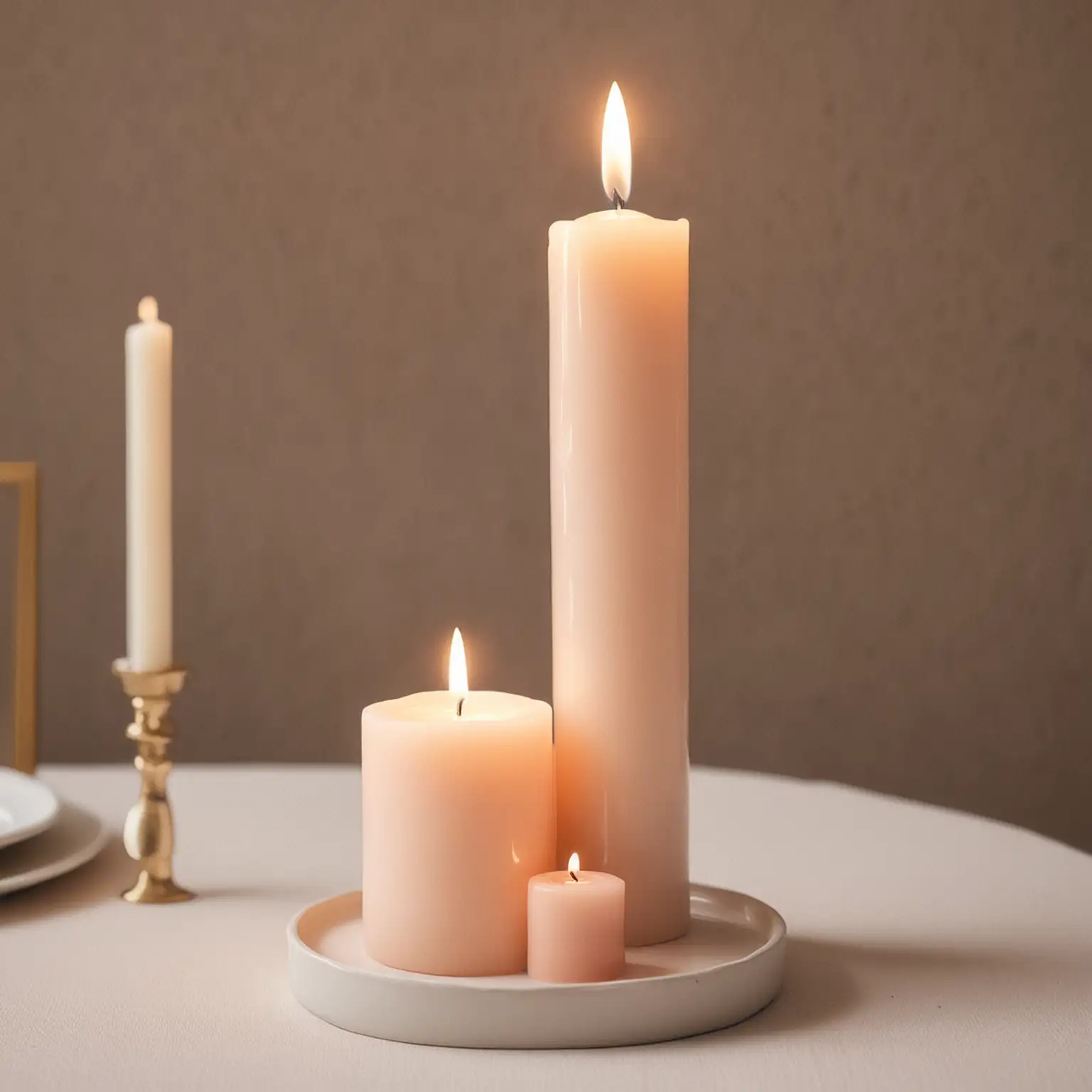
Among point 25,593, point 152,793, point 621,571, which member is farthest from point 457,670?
point 25,593

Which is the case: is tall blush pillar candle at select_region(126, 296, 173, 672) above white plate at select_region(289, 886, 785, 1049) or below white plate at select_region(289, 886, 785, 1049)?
above

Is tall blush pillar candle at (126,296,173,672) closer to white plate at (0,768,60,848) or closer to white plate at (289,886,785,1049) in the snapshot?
white plate at (0,768,60,848)

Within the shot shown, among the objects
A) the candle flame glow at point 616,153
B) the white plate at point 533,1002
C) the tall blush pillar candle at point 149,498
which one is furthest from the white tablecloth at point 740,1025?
the candle flame glow at point 616,153

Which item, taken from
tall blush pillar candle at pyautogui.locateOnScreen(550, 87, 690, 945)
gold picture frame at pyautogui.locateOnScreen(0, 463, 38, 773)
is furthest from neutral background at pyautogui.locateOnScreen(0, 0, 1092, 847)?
tall blush pillar candle at pyautogui.locateOnScreen(550, 87, 690, 945)

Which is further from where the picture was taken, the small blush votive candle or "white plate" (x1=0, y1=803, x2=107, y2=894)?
"white plate" (x1=0, y1=803, x2=107, y2=894)

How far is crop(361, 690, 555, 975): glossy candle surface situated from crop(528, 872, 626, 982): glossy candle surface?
0.06ft

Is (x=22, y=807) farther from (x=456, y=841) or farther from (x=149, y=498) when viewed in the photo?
(x=456, y=841)

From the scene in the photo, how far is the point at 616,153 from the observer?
1.98 ft

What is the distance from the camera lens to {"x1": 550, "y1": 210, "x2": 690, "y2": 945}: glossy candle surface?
56cm

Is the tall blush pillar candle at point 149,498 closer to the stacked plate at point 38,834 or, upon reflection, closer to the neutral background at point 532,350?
the stacked plate at point 38,834

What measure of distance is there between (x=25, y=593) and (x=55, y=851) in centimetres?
22

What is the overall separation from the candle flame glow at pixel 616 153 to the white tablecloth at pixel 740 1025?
1.03ft

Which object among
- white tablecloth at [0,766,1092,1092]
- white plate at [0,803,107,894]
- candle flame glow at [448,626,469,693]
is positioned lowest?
white tablecloth at [0,766,1092,1092]

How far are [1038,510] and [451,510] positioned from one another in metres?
0.91
